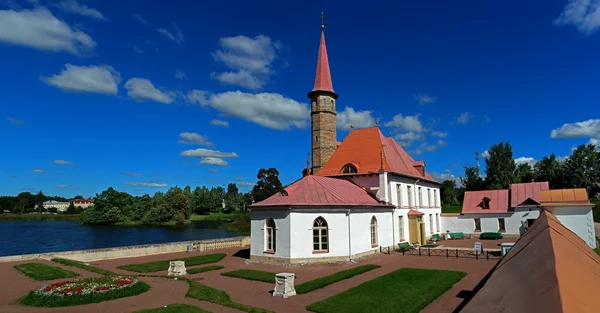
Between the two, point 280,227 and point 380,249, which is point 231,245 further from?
point 380,249

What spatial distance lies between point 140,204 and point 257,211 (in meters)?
68.8

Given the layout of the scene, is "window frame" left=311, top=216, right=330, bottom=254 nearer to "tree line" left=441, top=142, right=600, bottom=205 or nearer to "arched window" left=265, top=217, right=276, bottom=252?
"arched window" left=265, top=217, right=276, bottom=252

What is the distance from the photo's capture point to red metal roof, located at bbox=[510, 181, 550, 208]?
34.3m

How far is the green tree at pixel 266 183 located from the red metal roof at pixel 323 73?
1871 inches

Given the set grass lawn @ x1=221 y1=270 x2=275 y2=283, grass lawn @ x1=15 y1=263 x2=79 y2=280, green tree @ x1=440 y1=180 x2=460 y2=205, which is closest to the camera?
grass lawn @ x1=15 y1=263 x2=79 y2=280

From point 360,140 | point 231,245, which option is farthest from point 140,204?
point 360,140

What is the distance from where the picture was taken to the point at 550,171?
202ft

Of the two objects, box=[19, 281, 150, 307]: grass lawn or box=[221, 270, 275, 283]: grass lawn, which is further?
box=[221, 270, 275, 283]: grass lawn

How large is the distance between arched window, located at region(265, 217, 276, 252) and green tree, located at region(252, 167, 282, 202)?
57340 millimetres

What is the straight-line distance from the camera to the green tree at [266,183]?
265 ft

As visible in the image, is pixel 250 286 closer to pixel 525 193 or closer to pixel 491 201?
pixel 491 201

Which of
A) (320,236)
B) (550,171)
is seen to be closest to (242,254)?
(320,236)

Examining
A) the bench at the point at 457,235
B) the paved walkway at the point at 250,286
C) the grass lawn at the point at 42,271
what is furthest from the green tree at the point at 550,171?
the grass lawn at the point at 42,271

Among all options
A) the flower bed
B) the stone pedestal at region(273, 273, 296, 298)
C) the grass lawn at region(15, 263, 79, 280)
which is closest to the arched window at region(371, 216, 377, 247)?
the stone pedestal at region(273, 273, 296, 298)
